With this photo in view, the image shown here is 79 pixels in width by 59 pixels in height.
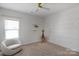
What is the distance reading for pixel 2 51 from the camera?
1.14m

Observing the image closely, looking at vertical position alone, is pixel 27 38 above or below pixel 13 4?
below

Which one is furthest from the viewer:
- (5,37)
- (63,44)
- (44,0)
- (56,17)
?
(63,44)

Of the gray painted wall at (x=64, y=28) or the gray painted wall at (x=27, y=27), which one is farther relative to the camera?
the gray painted wall at (x=64, y=28)

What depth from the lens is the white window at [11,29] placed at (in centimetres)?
103

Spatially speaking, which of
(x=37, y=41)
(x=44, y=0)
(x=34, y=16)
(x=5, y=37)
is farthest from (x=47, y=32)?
(x=5, y=37)

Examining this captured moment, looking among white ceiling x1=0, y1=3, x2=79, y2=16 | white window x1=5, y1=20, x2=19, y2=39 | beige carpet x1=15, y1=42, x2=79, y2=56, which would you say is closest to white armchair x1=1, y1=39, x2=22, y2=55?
white window x1=5, y1=20, x2=19, y2=39

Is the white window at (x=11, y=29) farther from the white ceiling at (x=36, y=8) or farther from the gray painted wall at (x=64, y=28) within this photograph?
the gray painted wall at (x=64, y=28)

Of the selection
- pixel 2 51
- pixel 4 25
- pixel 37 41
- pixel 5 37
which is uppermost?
pixel 4 25

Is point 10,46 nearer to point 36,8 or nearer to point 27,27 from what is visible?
point 27,27

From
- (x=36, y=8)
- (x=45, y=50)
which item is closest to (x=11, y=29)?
(x=36, y=8)

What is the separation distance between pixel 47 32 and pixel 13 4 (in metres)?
0.78

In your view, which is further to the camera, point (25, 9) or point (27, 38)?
point (27, 38)

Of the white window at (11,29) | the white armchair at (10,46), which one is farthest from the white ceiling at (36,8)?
the white armchair at (10,46)

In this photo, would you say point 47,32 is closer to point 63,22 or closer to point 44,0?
point 63,22
